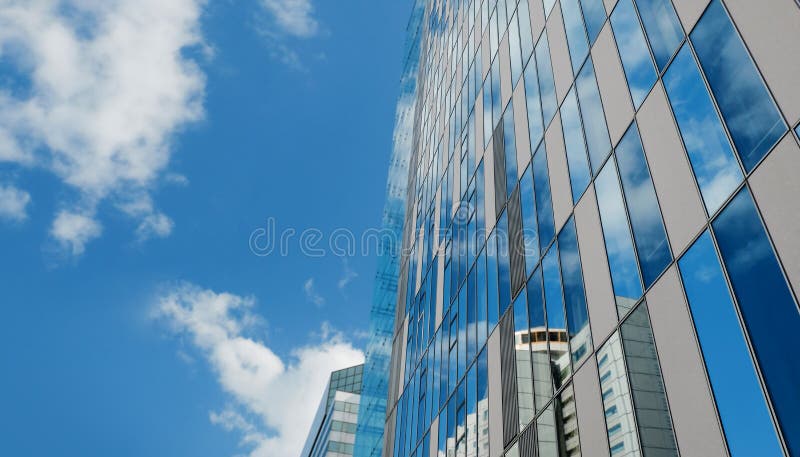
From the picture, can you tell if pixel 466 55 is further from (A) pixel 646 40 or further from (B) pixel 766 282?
Result: (B) pixel 766 282

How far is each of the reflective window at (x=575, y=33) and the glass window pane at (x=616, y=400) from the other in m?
8.43

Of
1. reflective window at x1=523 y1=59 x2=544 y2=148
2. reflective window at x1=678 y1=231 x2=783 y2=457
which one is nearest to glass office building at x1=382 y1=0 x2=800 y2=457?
reflective window at x1=678 y1=231 x2=783 y2=457

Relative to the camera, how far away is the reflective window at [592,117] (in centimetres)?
1403

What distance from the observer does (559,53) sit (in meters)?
18.0

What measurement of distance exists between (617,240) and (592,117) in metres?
3.92

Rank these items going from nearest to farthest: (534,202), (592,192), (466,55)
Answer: (592,192)
(534,202)
(466,55)

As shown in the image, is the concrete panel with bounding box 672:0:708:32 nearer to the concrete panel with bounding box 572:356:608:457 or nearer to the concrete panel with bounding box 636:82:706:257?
the concrete panel with bounding box 636:82:706:257

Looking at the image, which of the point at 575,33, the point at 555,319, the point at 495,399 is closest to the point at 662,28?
the point at 575,33

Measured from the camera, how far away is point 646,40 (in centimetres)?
1291

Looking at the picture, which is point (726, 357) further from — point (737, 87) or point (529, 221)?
point (529, 221)

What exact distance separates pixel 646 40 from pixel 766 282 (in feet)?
22.1

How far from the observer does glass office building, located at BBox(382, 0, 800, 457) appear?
8430 millimetres

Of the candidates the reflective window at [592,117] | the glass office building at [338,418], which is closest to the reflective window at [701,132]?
the reflective window at [592,117]

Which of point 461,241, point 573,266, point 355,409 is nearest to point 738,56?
point 573,266
